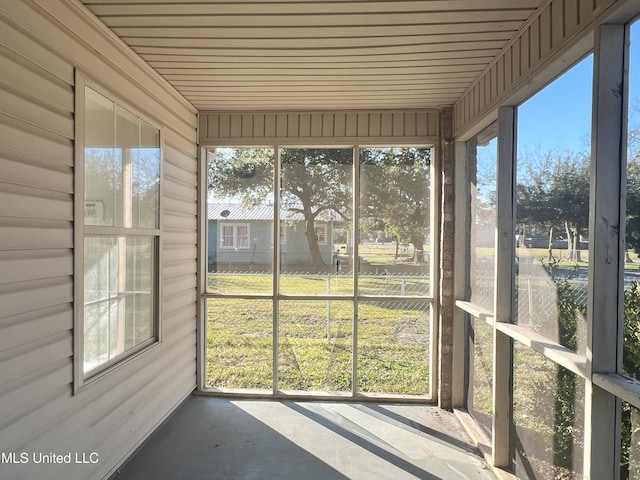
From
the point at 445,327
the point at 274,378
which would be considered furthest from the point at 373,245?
the point at 274,378

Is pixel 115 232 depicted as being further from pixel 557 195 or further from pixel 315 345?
pixel 557 195

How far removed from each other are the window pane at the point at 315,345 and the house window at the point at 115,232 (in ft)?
4.30

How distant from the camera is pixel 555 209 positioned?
6.50 feet

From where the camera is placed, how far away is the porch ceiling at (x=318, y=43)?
198 cm

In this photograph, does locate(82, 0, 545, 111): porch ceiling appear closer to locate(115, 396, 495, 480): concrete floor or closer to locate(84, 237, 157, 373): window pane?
locate(84, 237, 157, 373): window pane

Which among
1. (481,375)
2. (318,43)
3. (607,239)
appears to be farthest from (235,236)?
(607,239)

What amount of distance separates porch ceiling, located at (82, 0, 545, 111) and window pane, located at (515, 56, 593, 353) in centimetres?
52

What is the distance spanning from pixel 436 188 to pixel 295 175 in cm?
137

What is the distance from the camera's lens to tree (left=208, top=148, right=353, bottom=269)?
12.2ft

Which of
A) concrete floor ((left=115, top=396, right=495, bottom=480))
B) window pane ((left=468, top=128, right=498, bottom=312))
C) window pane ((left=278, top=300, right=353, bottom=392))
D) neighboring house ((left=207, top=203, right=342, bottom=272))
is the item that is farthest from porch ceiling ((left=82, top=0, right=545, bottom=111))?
concrete floor ((left=115, top=396, right=495, bottom=480))

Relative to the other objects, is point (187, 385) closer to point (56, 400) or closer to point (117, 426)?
point (117, 426)

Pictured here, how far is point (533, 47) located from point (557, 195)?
2.67ft

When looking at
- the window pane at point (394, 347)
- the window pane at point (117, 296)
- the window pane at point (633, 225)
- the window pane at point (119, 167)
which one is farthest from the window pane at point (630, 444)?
the window pane at point (119, 167)

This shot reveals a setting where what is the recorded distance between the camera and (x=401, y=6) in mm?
1965
